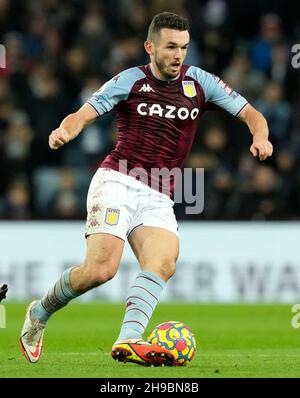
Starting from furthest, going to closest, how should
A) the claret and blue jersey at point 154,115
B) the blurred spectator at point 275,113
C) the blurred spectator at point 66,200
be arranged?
the blurred spectator at point 275,113, the blurred spectator at point 66,200, the claret and blue jersey at point 154,115

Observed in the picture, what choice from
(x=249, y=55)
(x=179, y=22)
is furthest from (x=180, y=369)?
(x=249, y=55)

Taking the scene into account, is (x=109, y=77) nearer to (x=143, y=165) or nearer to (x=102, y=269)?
(x=143, y=165)

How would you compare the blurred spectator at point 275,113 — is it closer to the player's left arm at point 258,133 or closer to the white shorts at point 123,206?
the player's left arm at point 258,133

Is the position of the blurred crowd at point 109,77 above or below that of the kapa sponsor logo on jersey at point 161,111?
above

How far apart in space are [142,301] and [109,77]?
9.90 metres

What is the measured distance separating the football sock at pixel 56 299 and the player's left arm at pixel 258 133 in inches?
63.5

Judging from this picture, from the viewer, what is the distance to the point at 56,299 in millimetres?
8430

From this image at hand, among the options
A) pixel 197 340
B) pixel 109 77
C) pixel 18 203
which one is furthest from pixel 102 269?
pixel 109 77

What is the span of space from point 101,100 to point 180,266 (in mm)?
7600

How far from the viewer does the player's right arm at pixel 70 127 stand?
775 centimetres

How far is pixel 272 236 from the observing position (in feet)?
52.4

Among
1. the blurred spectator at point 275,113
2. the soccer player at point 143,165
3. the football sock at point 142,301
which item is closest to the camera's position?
the football sock at point 142,301

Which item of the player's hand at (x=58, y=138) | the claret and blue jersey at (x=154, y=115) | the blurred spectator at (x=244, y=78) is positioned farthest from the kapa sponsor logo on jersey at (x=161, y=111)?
the blurred spectator at (x=244, y=78)
